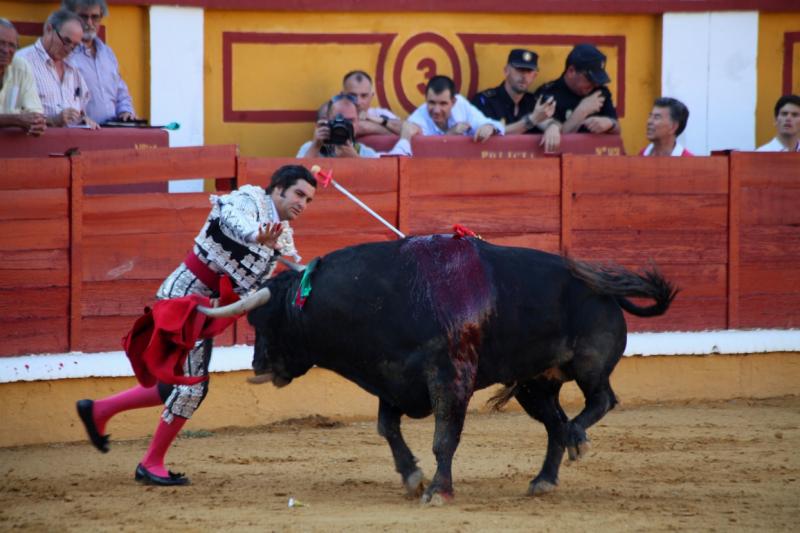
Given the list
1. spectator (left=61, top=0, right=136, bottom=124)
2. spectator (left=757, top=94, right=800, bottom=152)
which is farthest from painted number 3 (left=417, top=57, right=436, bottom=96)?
spectator (left=757, top=94, right=800, bottom=152)

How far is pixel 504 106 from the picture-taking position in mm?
8578

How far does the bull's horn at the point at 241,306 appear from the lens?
17.8 ft

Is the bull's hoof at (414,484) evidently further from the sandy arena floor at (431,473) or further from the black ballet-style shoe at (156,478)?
the black ballet-style shoe at (156,478)

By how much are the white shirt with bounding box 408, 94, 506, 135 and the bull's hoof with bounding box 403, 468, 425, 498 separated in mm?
3212

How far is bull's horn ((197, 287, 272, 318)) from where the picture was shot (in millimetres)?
5438

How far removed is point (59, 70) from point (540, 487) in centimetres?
354

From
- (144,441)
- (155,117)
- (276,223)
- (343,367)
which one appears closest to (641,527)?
(343,367)

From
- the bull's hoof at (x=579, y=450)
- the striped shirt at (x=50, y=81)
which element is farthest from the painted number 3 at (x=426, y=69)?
the bull's hoof at (x=579, y=450)

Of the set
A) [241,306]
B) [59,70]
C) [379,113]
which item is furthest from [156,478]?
[379,113]

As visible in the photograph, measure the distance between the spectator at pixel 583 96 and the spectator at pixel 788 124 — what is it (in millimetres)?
1000

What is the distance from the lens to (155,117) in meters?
8.46

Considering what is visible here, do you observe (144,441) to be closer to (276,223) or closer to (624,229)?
(276,223)

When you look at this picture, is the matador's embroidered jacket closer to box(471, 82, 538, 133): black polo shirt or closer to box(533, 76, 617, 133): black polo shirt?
box(471, 82, 538, 133): black polo shirt

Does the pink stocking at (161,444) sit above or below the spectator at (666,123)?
below
